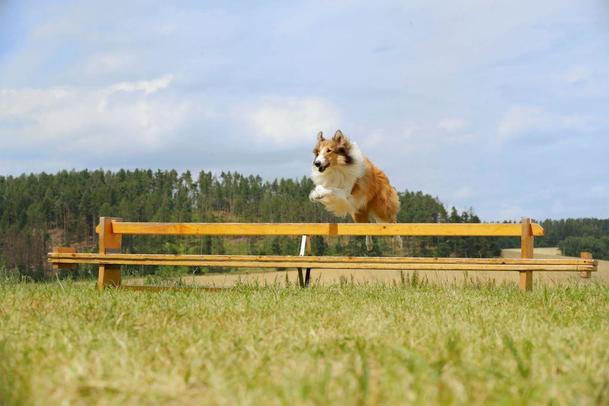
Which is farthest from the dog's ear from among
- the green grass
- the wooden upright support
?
the green grass

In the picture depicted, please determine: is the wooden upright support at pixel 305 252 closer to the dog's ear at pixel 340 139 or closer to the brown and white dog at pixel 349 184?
the brown and white dog at pixel 349 184

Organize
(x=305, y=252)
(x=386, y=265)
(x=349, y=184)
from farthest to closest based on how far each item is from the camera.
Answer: (x=349, y=184), (x=305, y=252), (x=386, y=265)

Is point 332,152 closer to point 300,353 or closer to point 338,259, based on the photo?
point 338,259

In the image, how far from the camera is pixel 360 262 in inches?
379

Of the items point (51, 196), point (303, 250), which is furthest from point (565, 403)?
point (51, 196)

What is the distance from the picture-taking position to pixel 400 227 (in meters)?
9.74

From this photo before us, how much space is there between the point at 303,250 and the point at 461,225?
Result: 2.59 meters

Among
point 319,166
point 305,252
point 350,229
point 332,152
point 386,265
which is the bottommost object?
point 386,265

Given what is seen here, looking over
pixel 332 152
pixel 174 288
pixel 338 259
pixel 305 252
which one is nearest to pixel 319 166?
pixel 332 152

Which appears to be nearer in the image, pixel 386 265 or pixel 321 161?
pixel 386 265

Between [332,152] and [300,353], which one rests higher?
[332,152]

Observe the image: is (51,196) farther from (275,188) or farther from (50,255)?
(50,255)

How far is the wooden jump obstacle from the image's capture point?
9539mm

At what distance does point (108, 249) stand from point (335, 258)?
319 cm
